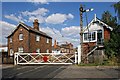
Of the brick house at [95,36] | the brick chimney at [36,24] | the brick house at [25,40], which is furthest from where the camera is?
the brick chimney at [36,24]

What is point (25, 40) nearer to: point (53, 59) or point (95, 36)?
point (53, 59)

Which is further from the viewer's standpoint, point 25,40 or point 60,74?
point 25,40

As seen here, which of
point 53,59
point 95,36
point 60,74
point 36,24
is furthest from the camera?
point 36,24

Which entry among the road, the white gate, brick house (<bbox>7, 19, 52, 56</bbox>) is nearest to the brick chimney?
brick house (<bbox>7, 19, 52, 56</bbox>)

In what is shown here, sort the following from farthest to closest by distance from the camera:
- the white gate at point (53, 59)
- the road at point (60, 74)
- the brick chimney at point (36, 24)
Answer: the brick chimney at point (36, 24)
the white gate at point (53, 59)
the road at point (60, 74)

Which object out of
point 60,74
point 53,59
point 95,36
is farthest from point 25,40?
point 60,74

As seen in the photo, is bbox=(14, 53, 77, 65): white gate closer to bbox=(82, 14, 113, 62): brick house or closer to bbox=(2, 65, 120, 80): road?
bbox=(82, 14, 113, 62): brick house

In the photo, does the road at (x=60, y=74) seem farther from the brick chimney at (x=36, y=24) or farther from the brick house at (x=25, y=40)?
the brick chimney at (x=36, y=24)

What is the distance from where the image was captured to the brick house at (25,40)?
132 feet

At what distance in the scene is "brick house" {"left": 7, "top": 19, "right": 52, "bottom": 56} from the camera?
132 feet

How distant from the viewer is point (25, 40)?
40438mm

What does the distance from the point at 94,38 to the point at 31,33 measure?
12177mm

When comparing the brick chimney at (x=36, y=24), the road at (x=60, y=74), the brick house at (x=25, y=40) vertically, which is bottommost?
Result: the road at (x=60, y=74)

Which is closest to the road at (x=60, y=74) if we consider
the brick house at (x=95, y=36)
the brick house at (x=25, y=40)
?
the brick house at (x=95, y=36)
